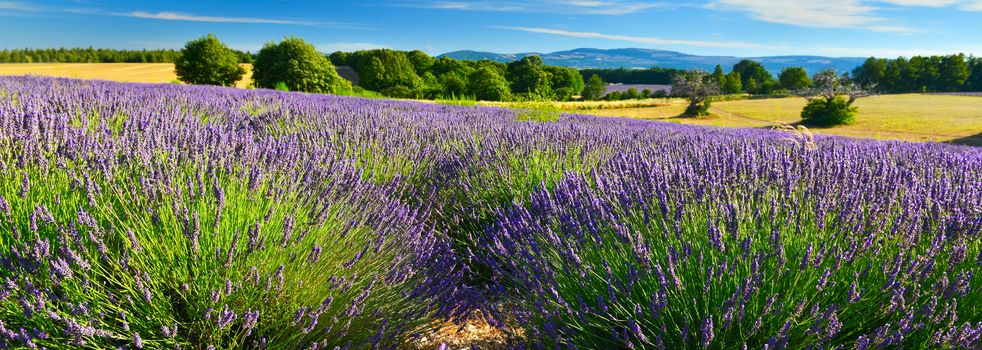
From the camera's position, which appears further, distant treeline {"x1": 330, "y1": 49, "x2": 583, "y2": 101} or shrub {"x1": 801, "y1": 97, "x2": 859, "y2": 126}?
distant treeline {"x1": 330, "y1": 49, "x2": 583, "y2": 101}

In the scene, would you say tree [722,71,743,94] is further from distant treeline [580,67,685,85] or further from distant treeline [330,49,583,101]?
distant treeline [330,49,583,101]

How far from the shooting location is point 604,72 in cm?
9181

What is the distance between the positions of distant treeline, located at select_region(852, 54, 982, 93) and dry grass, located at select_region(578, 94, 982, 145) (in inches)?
358

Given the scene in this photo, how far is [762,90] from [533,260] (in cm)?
7684

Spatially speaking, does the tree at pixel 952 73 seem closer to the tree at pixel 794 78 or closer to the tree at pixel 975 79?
the tree at pixel 975 79

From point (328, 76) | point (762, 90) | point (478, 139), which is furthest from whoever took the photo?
point (762, 90)

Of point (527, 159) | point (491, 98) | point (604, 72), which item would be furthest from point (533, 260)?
point (604, 72)

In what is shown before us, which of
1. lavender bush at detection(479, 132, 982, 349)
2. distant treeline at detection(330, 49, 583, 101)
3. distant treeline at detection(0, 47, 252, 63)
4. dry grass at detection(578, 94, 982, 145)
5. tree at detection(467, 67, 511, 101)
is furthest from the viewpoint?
distant treeline at detection(0, 47, 252, 63)

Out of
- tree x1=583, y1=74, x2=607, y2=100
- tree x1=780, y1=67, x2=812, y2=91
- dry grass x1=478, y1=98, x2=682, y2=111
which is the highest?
tree x1=780, y1=67, x2=812, y2=91

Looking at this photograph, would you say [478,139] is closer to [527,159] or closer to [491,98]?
[527,159]

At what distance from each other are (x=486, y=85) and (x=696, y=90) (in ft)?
62.9

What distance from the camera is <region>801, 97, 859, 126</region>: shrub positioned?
116 feet

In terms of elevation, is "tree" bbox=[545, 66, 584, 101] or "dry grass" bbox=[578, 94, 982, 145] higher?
"tree" bbox=[545, 66, 584, 101]

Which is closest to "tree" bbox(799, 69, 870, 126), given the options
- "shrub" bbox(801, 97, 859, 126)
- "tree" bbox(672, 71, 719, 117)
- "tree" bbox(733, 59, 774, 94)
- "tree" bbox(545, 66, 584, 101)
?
"shrub" bbox(801, 97, 859, 126)
